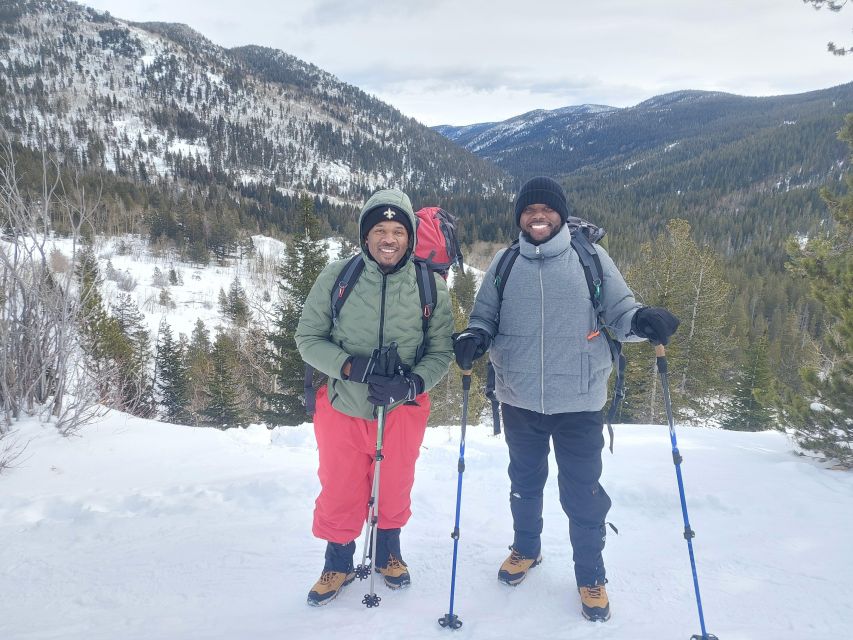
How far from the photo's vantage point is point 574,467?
251 cm

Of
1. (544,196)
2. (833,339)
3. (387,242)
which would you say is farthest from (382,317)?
(833,339)

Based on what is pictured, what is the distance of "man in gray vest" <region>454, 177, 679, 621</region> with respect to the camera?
248 cm

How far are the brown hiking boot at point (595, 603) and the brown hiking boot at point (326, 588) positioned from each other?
4.39ft

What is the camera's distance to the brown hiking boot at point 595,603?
7.95ft

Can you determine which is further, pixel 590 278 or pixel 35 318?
pixel 35 318

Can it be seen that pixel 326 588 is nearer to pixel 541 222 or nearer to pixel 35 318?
pixel 541 222

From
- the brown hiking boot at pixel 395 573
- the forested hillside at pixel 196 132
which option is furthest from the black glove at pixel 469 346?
the forested hillside at pixel 196 132

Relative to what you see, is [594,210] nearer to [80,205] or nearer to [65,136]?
[80,205]

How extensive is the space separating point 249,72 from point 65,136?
9891cm

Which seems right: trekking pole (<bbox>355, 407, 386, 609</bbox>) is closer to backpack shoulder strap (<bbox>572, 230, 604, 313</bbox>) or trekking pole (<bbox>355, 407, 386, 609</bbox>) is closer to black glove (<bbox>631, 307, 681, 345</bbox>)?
backpack shoulder strap (<bbox>572, 230, 604, 313</bbox>)

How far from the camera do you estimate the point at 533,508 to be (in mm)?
2770

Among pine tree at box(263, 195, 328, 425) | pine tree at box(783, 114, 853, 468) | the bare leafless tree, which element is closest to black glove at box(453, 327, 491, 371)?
pine tree at box(783, 114, 853, 468)

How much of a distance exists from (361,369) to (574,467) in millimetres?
1289

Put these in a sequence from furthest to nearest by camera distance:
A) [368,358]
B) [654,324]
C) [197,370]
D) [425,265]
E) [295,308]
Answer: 1. [197,370]
2. [295,308]
3. [425,265]
4. [368,358]
5. [654,324]
